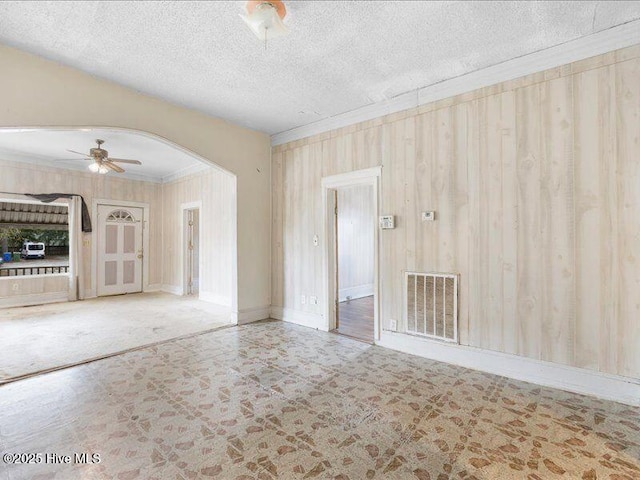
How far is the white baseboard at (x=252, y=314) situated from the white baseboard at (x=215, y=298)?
4.73 feet

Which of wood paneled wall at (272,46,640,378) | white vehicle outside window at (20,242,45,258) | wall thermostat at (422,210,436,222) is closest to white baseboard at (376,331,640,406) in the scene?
wood paneled wall at (272,46,640,378)

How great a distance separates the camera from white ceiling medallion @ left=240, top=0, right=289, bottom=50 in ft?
6.62

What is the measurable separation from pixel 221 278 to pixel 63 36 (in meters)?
→ 4.66

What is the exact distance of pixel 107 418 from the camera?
2.26 meters

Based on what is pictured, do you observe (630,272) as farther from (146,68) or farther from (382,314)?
(146,68)

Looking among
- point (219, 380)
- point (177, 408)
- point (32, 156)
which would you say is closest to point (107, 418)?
point (177, 408)

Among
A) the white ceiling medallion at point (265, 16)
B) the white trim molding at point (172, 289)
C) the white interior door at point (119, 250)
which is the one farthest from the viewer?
the white trim molding at point (172, 289)

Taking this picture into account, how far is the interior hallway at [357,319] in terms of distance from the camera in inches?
168

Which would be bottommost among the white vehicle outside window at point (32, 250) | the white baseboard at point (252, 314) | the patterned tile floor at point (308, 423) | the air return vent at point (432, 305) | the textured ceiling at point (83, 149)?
the patterned tile floor at point (308, 423)

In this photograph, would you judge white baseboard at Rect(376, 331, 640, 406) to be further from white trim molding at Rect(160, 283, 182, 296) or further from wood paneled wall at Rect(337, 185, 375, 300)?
white trim molding at Rect(160, 283, 182, 296)

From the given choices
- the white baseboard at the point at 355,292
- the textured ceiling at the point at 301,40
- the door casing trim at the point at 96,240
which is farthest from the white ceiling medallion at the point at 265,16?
the door casing trim at the point at 96,240

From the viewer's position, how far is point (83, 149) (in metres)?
5.65

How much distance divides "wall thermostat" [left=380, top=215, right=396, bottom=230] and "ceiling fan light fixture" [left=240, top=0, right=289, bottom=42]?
226 centimetres

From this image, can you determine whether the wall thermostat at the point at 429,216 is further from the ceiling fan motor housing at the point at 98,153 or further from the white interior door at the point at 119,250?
the white interior door at the point at 119,250
